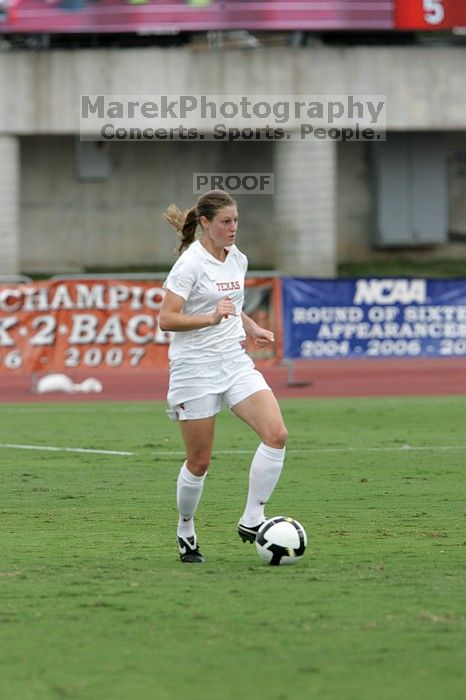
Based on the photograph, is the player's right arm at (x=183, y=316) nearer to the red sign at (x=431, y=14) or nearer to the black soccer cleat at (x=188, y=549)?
the black soccer cleat at (x=188, y=549)

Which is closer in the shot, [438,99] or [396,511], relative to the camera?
[396,511]

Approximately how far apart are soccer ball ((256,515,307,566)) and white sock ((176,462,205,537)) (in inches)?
16.9

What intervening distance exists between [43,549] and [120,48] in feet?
101

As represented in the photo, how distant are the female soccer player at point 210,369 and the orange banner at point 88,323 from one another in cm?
1353

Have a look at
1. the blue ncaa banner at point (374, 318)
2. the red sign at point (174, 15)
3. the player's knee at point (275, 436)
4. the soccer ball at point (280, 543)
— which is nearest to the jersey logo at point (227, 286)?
the player's knee at point (275, 436)

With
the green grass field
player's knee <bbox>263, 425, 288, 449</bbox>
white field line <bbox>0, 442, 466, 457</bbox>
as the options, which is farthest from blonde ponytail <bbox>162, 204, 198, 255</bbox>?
white field line <bbox>0, 442, 466, 457</bbox>

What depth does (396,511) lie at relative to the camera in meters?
11.1

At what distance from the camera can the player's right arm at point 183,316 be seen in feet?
28.2

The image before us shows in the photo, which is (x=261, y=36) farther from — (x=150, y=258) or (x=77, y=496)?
(x=77, y=496)

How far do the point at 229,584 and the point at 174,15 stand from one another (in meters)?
31.3

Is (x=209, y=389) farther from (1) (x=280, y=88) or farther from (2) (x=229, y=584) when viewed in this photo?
(1) (x=280, y=88)

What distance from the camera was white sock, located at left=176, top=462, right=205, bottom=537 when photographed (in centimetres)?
894

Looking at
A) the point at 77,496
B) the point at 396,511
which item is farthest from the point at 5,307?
the point at 396,511

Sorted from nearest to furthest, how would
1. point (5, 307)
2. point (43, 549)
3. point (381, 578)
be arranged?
point (381, 578), point (43, 549), point (5, 307)
